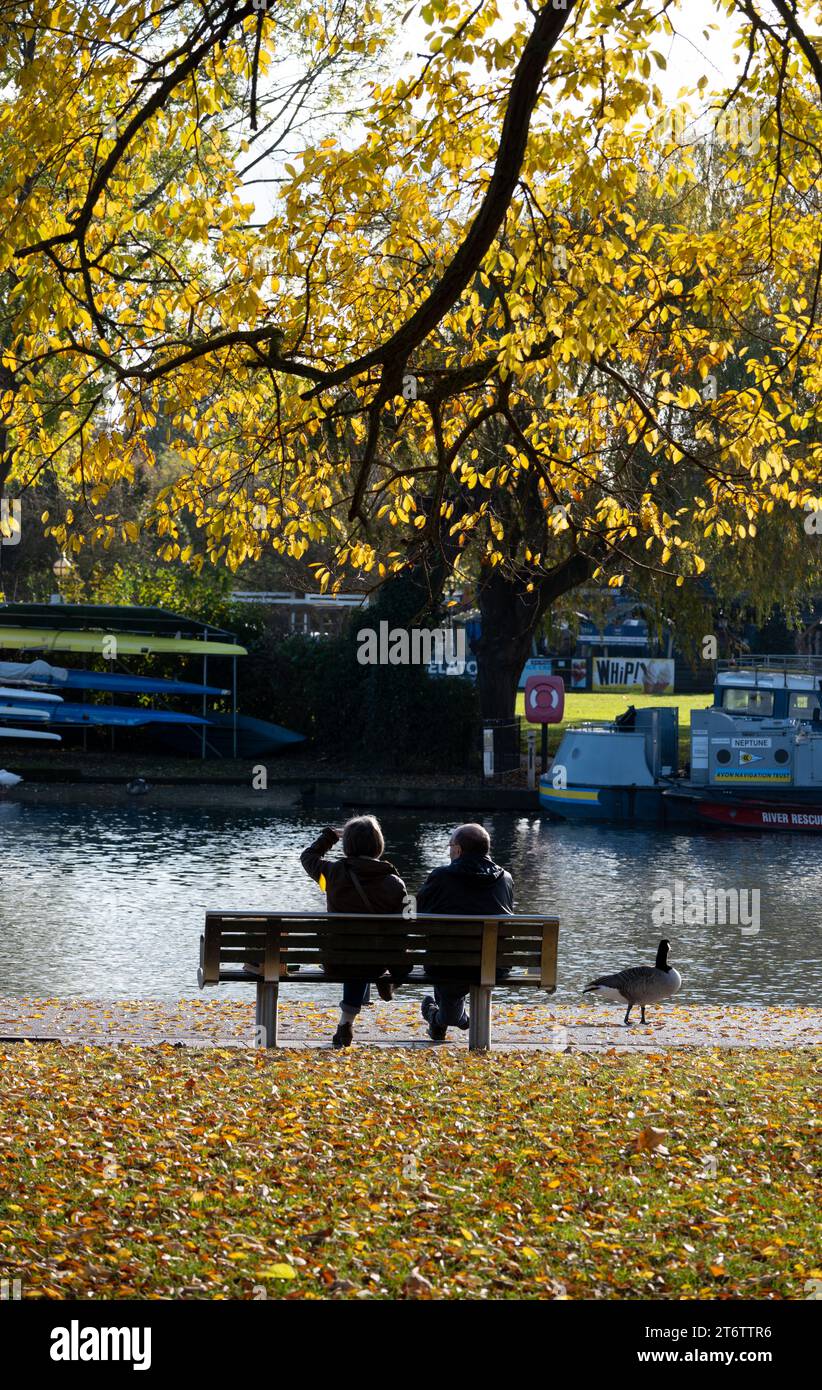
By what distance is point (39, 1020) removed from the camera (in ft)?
38.1

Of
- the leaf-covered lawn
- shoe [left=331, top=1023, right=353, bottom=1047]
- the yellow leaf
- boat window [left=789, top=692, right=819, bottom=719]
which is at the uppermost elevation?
boat window [left=789, top=692, right=819, bottom=719]

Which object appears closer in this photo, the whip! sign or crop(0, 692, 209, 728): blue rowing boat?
crop(0, 692, 209, 728): blue rowing boat

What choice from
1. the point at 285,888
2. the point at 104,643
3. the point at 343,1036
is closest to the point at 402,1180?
the point at 343,1036

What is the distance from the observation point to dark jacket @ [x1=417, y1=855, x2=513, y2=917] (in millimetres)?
10602

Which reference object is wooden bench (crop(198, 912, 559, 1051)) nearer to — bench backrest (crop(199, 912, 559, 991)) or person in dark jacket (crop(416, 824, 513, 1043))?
bench backrest (crop(199, 912, 559, 991))

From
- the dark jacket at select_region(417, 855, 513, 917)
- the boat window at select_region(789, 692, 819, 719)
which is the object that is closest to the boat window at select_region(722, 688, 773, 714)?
the boat window at select_region(789, 692, 819, 719)

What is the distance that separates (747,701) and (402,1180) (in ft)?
90.0

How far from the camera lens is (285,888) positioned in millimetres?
22000

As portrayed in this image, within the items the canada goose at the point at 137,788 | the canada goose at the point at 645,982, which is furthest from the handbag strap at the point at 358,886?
the canada goose at the point at 137,788

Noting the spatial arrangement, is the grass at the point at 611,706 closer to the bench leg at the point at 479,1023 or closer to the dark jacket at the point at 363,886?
the bench leg at the point at 479,1023

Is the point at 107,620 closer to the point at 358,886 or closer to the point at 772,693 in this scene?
the point at 772,693

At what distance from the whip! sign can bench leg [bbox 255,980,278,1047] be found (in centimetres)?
6167

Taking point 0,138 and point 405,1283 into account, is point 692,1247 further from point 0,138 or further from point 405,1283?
point 0,138

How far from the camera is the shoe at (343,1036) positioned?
1045cm
